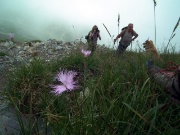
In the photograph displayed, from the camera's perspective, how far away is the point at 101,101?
3.84 m

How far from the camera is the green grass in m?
2.76

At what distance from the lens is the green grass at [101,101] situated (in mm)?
2762

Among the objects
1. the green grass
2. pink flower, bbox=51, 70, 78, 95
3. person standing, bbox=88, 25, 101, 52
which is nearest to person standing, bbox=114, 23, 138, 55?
person standing, bbox=88, 25, 101, 52

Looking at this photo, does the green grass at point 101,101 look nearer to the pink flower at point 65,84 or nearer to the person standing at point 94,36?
the pink flower at point 65,84

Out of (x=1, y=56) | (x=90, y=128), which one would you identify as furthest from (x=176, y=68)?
(x=1, y=56)

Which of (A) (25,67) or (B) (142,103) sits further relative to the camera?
(A) (25,67)

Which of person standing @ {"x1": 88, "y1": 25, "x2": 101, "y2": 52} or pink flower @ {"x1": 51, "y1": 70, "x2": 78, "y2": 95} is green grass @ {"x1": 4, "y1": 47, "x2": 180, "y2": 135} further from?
person standing @ {"x1": 88, "y1": 25, "x2": 101, "y2": 52}

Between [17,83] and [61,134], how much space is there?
11.7ft

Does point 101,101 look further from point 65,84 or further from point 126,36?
point 126,36

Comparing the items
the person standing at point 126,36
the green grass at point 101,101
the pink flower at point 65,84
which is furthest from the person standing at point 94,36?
the pink flower at point 65,84

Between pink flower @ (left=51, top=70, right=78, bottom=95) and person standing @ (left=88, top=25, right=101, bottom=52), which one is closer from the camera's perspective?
pink flower @ (left=51, top=70, right=78, bottom=95)

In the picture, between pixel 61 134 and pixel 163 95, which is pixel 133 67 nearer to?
pixel 163 95

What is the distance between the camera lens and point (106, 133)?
276 centimetres

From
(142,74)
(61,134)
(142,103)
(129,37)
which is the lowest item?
(61,134)
